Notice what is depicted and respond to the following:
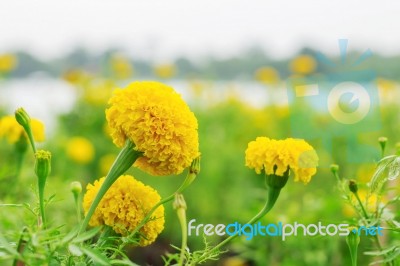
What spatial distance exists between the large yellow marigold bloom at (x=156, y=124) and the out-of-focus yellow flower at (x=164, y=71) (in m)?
2.32

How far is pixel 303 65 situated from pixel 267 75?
0.25 metres

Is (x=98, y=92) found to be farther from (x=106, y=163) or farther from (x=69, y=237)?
(x=69, y=237)

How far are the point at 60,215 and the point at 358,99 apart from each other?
0.88m

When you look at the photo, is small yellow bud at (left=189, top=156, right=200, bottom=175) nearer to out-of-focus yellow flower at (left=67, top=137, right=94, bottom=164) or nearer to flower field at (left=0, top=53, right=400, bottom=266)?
flower field at (left=0, top=53, right=400, bottom=266)

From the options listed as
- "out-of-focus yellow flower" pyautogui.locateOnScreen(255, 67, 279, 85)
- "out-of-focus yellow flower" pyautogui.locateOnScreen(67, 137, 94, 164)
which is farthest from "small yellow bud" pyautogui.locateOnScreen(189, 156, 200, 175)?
"out-of-focus yellow flower" pyautogui.locateOnScreen(255, 67, 279, 85)

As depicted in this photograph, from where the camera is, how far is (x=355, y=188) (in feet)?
2.31

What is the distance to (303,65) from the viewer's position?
2922 mm

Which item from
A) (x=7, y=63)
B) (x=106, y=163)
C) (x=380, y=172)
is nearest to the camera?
(x=380, y=172)

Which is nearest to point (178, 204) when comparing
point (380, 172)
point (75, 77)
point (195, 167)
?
point (195, 167)

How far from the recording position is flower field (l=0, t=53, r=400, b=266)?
622mm

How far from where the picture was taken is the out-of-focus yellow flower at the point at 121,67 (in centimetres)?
310

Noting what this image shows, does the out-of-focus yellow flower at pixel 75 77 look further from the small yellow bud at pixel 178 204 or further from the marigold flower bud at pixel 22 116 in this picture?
the small yellow bud at pixel 178 204

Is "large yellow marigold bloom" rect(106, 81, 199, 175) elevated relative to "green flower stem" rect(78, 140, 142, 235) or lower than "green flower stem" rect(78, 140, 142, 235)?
elevated

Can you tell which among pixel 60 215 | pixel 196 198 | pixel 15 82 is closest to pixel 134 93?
pixel 60 215
